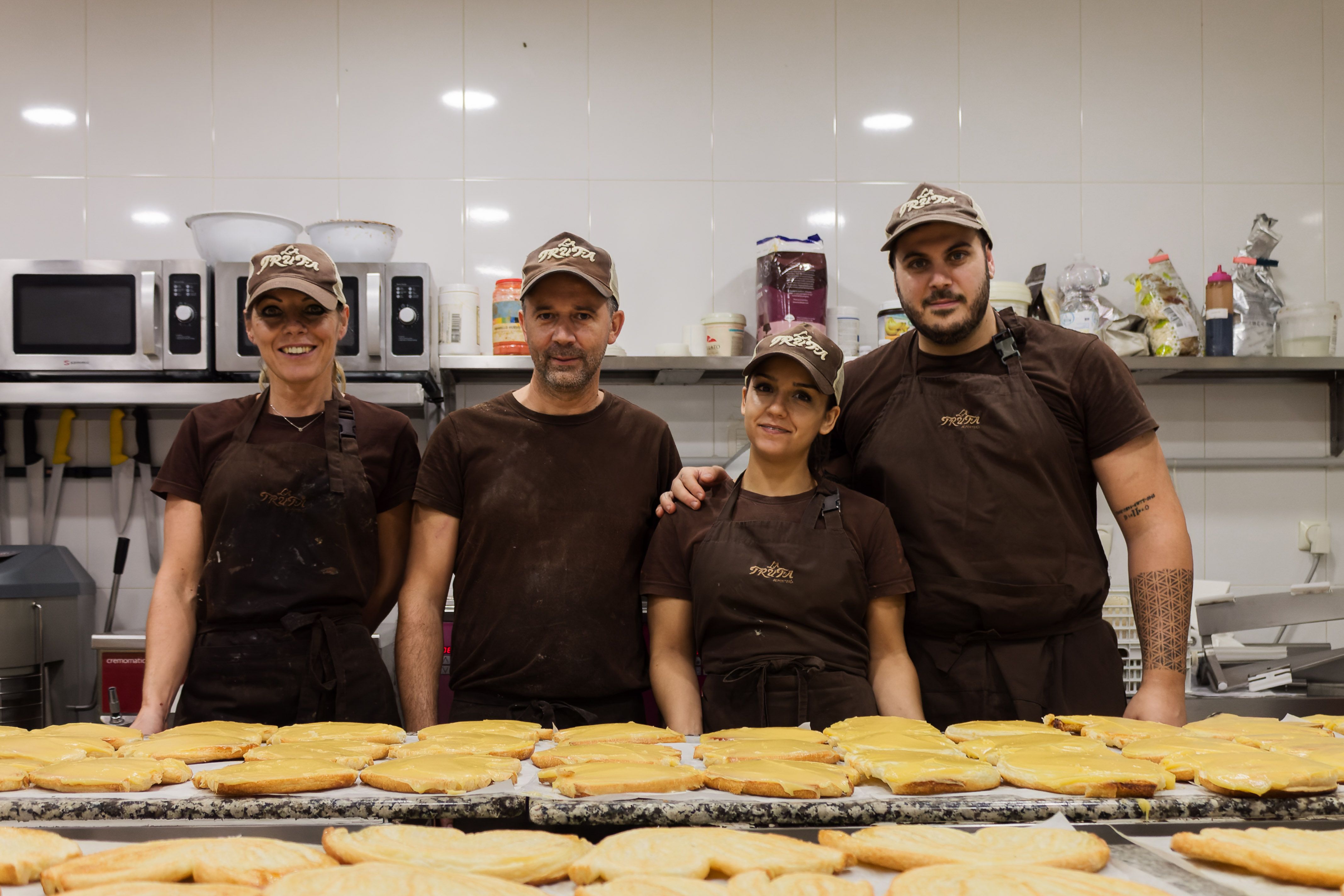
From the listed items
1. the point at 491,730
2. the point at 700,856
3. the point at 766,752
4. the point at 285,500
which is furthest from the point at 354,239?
the point at 700,856

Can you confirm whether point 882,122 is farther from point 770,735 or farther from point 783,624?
point 770,735

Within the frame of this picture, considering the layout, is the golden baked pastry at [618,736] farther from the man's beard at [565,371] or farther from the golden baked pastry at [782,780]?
the man's beard at [565,371]

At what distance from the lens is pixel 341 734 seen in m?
1.51

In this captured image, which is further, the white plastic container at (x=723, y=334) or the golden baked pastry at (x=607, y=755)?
the white plastic container at (x=723, y=334)

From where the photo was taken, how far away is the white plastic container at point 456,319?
3322 mm

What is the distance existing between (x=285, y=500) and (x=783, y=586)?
1092mm

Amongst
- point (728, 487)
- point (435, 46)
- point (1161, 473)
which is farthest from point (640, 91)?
point (1161, 473)

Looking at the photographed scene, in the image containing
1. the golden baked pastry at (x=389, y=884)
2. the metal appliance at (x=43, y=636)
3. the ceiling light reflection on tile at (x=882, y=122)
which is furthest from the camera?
the ceiling light reflection on tile at (x=882, y=122)

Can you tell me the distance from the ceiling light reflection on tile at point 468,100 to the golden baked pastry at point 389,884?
3265 millimetres

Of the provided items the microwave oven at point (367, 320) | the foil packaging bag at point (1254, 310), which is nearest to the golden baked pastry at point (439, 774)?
the microwave oven at point (367, 320)

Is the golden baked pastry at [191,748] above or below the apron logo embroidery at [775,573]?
below

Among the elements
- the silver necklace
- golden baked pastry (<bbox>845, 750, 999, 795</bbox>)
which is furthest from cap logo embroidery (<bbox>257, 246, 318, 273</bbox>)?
golden baked pastry (<bbox>845, 750, 999, 795</bbox>)

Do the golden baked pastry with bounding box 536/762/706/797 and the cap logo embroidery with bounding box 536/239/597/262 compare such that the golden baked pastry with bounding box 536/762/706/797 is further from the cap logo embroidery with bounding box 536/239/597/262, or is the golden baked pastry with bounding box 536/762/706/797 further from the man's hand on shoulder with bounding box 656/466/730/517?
the cap logo embroidery with bounding box 536/239/597/262

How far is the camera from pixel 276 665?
1.94m
